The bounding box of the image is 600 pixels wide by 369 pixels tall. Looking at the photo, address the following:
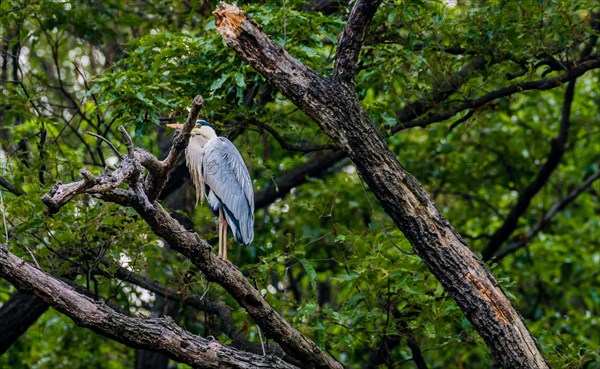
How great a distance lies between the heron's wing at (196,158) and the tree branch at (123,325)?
174 cm

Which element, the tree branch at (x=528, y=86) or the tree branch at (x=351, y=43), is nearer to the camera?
the tree branch at (x=351, y=43)

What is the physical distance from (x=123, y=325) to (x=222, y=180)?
1.87 m

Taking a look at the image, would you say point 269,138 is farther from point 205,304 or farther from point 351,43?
point 351,43

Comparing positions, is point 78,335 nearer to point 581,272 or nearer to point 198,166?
point 198,166

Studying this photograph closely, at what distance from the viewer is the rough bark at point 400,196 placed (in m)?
4.88

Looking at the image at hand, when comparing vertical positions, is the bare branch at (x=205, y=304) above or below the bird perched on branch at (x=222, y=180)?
below

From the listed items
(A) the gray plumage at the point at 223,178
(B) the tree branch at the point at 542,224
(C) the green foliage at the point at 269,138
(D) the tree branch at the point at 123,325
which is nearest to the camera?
(D) the tree branch at the point at 123,325

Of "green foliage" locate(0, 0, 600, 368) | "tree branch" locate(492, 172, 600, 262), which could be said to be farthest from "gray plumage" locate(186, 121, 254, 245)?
"tree branch" locate(492, 172, 600, 262)

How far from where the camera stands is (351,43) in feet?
16.3

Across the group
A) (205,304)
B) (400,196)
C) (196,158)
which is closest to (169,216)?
(400,196)

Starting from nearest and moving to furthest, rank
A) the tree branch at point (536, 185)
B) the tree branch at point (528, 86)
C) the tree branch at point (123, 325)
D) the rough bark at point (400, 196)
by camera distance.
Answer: the tree branch at point (123, 325) → the rough bark at point (400, 196) → the tree branch at point (528, 86) → the tree branch at point (536, 185)

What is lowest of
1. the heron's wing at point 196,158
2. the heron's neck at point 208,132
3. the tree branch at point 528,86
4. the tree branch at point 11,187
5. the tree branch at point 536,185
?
the tree branch at point 11,187

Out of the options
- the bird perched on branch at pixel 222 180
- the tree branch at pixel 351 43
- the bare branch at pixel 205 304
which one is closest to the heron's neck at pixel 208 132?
the bird perched on branch at pixel 222 180

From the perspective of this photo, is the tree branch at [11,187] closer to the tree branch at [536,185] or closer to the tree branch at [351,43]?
the tree branch at [351,43]
